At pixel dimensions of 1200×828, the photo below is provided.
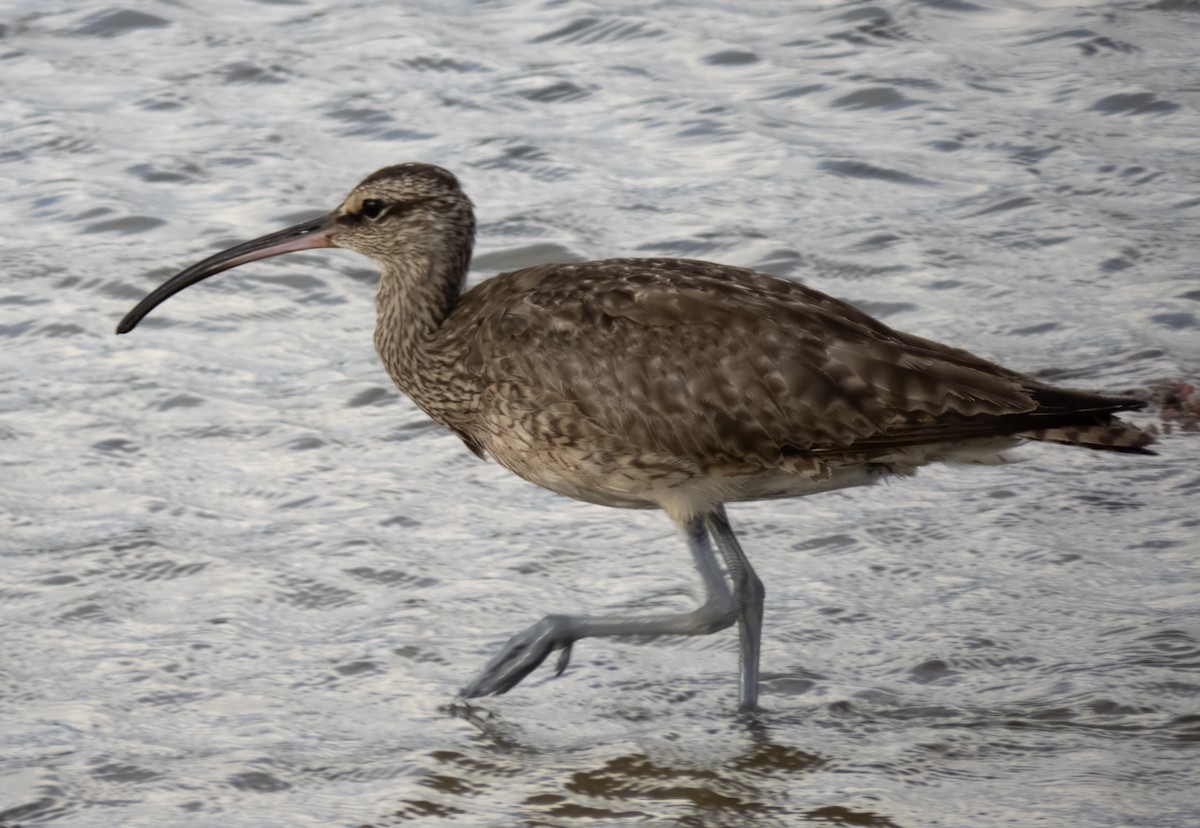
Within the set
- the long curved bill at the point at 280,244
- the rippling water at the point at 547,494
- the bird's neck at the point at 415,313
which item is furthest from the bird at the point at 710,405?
the long curved bill at the point at 280,244

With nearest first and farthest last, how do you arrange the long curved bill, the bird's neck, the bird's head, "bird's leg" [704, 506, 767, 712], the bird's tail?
the bird's tail
"bird's leg" [704, 506, 767, 712]
the bird's neck
the bird's head
the long curved bill

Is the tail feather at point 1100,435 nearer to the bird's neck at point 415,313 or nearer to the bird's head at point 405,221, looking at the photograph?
the bird's neck at point 415,313

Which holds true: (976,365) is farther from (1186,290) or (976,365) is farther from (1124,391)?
(1186,290)

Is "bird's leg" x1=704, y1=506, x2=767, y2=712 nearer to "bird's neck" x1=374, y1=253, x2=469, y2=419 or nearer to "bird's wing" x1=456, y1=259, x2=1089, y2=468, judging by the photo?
"bird's wing" x1=456, y1=259, x2=1089, y2=468

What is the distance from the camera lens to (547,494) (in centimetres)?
831

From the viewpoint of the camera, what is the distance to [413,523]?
26.0 ft

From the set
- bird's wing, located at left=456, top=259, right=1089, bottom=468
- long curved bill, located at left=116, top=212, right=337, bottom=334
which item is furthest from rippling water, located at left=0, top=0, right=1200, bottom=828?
long curved bill, located at left=116, top=212, right=337, bottom=334

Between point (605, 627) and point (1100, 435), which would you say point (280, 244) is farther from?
point (1100, 435)

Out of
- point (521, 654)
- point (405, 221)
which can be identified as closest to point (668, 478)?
point (521, 654)

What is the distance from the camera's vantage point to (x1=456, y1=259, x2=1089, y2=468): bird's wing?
6430mm

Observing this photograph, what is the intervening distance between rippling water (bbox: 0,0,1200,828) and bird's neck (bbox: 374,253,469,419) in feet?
2.52

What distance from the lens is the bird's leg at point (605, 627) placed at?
6.50 m

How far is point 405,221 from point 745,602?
1.88m

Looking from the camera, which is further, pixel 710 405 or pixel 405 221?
pixel 405 221
